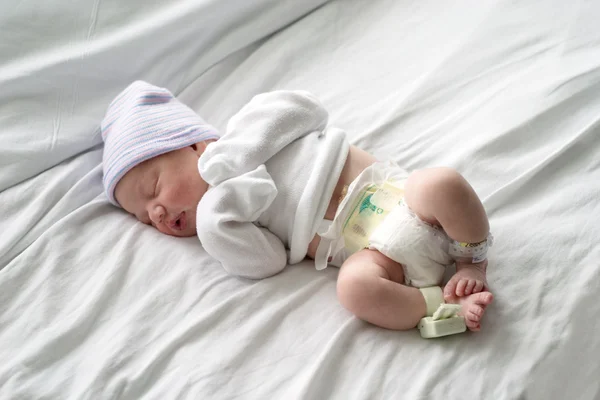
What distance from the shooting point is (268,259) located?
1.08 meters

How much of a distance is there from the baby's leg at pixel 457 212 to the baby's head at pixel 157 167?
500 mm

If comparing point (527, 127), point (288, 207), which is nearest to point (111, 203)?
point (288, 207)

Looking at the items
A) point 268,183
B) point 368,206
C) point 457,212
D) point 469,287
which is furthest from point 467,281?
point 268,183

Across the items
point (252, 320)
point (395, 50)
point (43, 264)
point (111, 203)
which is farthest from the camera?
point (395, 50)

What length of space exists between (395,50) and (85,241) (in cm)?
90

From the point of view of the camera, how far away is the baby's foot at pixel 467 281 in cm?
95

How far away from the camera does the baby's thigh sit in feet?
3.23

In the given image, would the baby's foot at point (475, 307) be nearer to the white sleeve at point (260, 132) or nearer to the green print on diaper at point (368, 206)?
the green print on diaper at point (368, 206)

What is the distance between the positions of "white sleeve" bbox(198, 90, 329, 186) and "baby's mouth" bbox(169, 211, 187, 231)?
0.11 m

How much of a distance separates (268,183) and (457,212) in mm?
365

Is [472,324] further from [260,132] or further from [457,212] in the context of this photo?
[260,132]

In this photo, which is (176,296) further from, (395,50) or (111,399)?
(395,50)

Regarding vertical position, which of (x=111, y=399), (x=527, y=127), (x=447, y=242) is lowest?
(x=111, y=399)

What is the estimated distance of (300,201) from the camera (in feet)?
3.71
